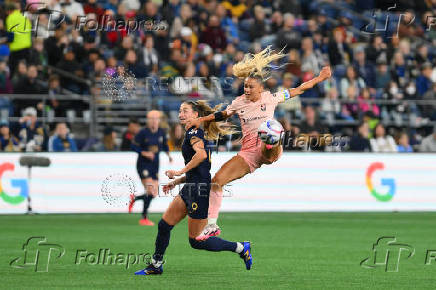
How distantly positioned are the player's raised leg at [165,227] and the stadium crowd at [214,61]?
10.0 m

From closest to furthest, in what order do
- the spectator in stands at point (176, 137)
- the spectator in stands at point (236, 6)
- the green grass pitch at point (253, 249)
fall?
the green grass pitch at point (253, 249) < the spectator in stands at point (176, 137) < the spectator in stands at point (236, 6)

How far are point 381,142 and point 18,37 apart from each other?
9243mm

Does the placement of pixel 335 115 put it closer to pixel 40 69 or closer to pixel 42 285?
pixel 40 69

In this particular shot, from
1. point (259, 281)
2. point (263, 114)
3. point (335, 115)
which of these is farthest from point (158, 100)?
point (259, 281)

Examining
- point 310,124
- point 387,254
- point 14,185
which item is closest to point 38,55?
point 14,185

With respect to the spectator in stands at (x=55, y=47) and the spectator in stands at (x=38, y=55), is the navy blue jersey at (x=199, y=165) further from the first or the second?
the spectator in stands at (x=55, y=47)

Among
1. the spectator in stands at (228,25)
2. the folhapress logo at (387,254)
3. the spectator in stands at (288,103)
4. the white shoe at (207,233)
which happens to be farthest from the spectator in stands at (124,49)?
the white shoe at (207,233)

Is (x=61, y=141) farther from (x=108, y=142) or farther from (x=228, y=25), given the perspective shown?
(x=228, y=25)

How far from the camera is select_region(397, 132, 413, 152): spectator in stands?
24825 mm

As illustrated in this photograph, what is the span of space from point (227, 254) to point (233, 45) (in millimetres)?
12157

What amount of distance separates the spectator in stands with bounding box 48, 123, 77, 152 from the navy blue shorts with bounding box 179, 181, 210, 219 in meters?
11.4

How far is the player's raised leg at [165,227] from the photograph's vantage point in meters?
11.4

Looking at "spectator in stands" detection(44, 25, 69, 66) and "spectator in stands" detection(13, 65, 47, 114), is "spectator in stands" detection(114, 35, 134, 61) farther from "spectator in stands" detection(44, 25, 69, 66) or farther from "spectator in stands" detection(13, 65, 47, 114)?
"spectator in stands" detection(13, 65, 47, 114)

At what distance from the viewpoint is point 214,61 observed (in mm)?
24781
